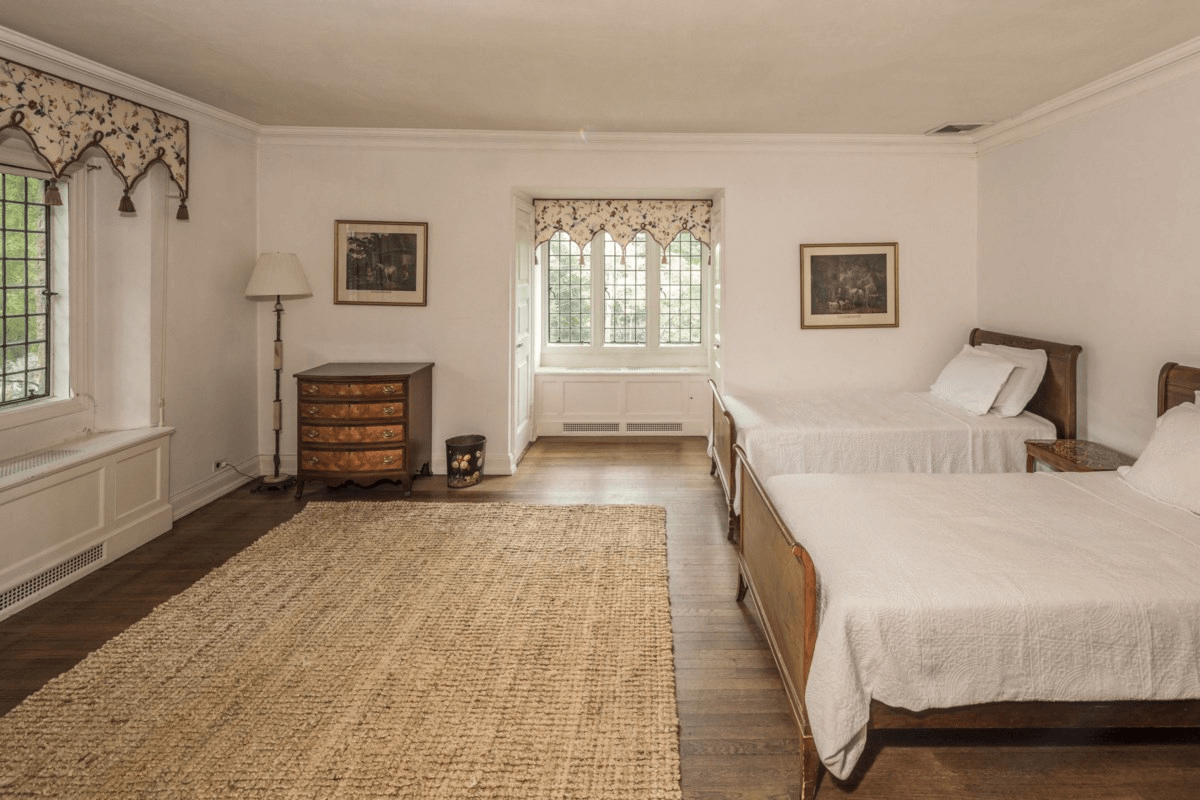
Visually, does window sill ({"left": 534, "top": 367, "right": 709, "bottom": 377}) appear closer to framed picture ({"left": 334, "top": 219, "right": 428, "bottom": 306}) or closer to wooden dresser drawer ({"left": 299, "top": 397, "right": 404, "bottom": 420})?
framed picture ({"left": 334, "top": 219, "right": 428, "bottom": 306})

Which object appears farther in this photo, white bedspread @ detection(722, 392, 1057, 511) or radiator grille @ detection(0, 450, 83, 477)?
white bedspread @ detection(722, 392, 1057, 511)

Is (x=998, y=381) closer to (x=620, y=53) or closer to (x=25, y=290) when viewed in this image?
(x=620, y=53)

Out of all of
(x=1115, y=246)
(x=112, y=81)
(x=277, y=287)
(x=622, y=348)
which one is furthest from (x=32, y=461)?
(x=1115, y=246)

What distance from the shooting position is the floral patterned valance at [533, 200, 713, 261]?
6.79 m

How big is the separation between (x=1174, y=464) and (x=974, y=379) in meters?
1.92

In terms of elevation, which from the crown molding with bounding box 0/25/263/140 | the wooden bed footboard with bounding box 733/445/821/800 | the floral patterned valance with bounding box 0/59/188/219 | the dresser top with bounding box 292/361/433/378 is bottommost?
the wooden bed footboard with bounding box 733/445/821/800

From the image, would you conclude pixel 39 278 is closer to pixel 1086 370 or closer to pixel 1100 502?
pixel 1100 502

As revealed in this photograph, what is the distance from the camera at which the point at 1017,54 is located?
3807mm

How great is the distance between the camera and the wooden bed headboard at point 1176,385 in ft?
11.7

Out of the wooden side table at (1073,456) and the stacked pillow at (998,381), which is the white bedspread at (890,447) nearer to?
the wooden side table at (1073,456)

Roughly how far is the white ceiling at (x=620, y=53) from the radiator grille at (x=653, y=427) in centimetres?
317

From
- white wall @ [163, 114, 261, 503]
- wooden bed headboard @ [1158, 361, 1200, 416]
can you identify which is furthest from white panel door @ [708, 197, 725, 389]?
white wall @ [163, 114, 261, 503]

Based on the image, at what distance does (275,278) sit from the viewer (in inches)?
209

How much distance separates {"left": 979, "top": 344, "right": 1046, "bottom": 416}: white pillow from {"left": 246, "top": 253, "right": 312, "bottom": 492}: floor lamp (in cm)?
470
